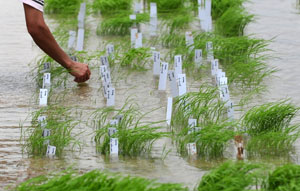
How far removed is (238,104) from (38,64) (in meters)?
2.13

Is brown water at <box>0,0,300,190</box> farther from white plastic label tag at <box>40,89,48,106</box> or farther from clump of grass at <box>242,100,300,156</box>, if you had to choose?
clump of grass at <box>242,100,300,156</box>

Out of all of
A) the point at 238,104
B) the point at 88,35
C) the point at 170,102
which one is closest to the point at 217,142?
the point at 170,102

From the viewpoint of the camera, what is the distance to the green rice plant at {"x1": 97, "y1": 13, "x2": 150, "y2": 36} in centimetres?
970

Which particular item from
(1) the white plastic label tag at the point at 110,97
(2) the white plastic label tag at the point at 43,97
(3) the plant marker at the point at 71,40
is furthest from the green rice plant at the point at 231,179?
(3) the plant marker at the point at 71,40

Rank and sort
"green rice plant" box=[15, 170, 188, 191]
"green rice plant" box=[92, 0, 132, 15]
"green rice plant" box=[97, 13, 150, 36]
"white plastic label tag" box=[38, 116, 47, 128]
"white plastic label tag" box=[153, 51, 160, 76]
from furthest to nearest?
"green rice plant" box=[92, 0, 132, 15], "green rice plant" box=[97, 13, 150, 36], "white plastic label tag" box=[153, 51, 160, 76], "white plastic label tag" box=[38, 116, 47, 128], "green rice plant" box=[15, 170, 188, 191]

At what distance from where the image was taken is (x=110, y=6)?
1083cm

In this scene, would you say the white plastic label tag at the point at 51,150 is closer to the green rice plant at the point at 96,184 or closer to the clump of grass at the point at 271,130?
the green rice plant at the point at 96,184

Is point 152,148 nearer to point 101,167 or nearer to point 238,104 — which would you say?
point 101,167

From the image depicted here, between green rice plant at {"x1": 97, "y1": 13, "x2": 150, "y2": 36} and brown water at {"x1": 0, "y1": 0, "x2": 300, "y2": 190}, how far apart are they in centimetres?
15

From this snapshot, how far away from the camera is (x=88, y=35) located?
9672 mm

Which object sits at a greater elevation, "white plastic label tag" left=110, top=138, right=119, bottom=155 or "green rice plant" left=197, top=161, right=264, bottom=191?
"white plastic label tag" left=110, top=138, right=119, bottom=155

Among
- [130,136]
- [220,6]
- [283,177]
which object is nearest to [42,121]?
[130,136]

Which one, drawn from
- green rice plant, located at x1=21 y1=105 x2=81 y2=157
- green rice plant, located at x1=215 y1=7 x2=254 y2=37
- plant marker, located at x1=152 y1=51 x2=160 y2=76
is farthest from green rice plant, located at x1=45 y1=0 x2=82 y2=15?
green rice plant, located at x1=21 y1=105 x2=81 y2=157

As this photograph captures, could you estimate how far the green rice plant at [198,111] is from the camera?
6434mm
